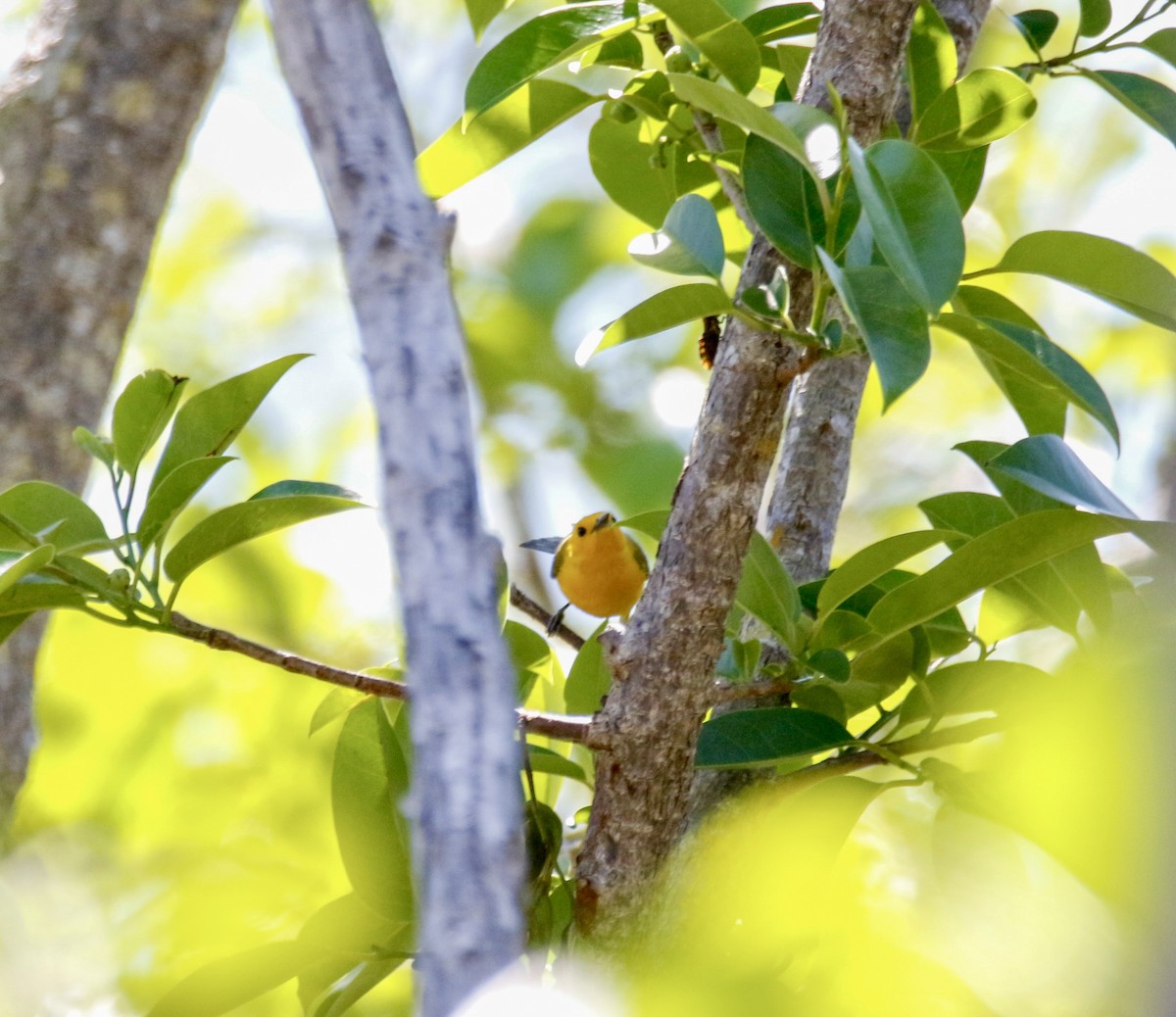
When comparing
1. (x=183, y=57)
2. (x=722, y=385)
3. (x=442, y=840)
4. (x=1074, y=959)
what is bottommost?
(x=1074, y=959)

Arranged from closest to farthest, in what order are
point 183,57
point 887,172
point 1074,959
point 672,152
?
point 1074,959 < point 887,172 < point 672,152 < point 183,57

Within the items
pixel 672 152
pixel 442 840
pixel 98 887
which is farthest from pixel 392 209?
pixel 98 887

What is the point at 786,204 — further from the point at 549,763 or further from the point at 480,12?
the point at 549,763

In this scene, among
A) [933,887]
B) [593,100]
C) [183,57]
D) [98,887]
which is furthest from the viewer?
[183,57]

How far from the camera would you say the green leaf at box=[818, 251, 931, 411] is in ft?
2.18

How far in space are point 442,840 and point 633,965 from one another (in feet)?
1.31

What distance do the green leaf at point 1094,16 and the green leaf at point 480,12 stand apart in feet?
1.61

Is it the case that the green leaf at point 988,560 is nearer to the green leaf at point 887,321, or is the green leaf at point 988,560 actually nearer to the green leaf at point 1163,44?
the green leaf at point 887,321

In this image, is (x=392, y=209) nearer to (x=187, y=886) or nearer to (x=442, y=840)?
(x=442, y=840)

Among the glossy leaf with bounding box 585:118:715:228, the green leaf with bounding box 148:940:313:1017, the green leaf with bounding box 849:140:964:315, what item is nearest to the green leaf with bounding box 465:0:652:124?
the glossy leaf with bounding box 585:118:715:228

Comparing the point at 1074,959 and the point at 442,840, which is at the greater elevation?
the point at 442,840

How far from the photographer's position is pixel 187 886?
1.36 m

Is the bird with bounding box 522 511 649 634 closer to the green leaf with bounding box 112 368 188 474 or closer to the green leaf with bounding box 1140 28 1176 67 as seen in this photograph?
the green leaf with bounding box 112 368 188 474

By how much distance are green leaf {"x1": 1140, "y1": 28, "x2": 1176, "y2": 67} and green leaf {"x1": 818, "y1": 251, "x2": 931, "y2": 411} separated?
44 centimetres
